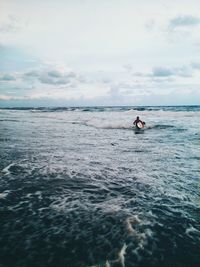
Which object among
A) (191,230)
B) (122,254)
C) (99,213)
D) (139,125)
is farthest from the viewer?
(139,125)

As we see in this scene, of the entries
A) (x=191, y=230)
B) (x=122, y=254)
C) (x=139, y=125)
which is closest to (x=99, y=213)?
(x=122, y=254)

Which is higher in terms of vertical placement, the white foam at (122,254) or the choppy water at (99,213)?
the choppy water at (99,213)

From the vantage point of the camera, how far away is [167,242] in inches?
196

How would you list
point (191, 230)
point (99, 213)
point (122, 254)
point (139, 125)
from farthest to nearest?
point (139, 125), point (99, 213), point (191, 230), point (122, 254)

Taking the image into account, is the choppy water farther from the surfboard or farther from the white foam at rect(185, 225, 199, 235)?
the surfboard

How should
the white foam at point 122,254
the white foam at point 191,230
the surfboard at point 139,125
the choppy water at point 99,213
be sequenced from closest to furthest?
the white foam at point 122,254, the choppy water at point 99,213, the white foam at point 191,230, the surfboard at point 139,125

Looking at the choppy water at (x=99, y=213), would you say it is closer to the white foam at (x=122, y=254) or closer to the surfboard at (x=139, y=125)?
the white foam at (x=122, y=254)

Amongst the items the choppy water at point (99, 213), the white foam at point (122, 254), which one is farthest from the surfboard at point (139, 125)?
the white foam at point (122, 254)

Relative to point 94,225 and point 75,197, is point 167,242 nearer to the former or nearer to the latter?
point 94,225

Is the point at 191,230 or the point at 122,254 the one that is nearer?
the point at 122,254

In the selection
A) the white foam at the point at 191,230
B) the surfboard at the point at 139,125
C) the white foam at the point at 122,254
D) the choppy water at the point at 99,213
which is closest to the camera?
the white foam at the point at 122,254

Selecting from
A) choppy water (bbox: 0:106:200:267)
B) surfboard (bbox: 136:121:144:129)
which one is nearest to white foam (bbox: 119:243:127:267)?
choppy water (bbox: 0:106:200:267)

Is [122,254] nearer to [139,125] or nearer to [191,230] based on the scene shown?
[191,230]

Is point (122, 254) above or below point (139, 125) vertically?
below
